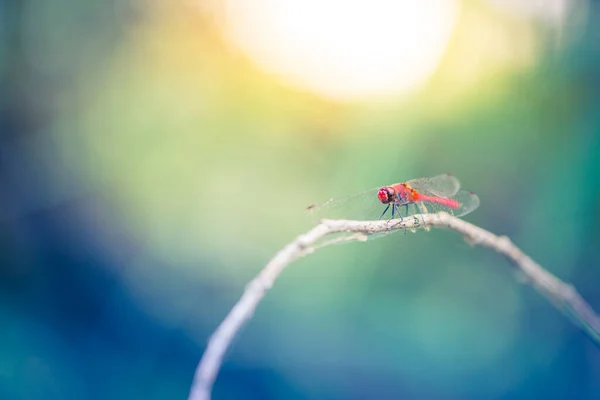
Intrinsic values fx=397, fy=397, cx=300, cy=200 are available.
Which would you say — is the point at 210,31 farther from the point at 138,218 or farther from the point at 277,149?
the point at 138,218

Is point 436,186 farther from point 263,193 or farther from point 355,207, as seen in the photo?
point 263,193

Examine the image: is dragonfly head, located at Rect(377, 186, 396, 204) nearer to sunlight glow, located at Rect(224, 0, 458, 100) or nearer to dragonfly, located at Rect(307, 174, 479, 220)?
dragonfly, located at Rect(307, 174, 479, 220)

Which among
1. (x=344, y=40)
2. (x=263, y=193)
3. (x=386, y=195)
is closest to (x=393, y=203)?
(x=386, y=195)

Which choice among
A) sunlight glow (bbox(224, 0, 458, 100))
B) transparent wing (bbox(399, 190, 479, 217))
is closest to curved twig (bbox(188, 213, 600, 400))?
transparent wing (bbox(399, 190, 479, 217))

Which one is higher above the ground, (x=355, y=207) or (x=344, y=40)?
(x=344, y=40)

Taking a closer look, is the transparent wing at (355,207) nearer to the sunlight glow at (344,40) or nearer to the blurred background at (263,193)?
the blurred background at (263,193)
